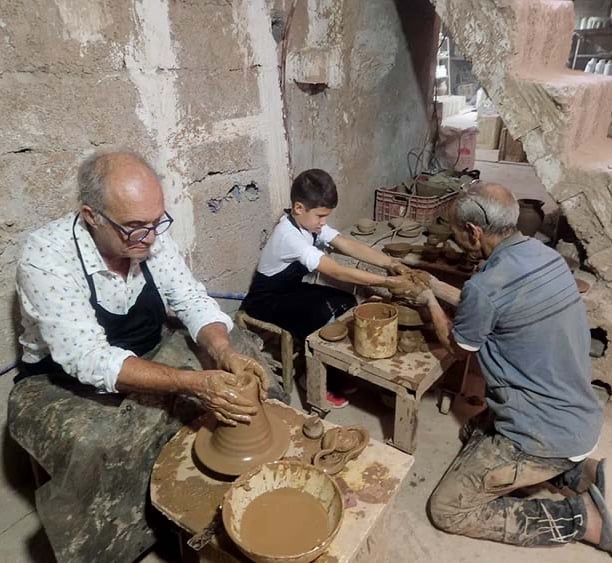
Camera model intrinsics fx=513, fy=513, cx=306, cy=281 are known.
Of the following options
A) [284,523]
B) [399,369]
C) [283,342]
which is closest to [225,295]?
[283,342]

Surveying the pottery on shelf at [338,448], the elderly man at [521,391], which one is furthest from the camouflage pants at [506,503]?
the pottery on shelf at [338,448]

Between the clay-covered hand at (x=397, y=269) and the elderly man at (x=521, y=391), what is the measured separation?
2.01ft

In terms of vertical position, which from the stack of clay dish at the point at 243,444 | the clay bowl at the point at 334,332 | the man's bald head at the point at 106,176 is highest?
the man's bald head at the point at 106,176

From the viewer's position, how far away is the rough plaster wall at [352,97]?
3273mm

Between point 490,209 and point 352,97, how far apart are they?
6.53 feet

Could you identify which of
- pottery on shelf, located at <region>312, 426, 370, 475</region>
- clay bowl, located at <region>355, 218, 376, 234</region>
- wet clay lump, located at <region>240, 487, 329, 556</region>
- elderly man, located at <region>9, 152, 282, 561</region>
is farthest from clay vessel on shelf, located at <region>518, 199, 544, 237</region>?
wet clay lump, located at <region>240, 487, 329, 556</region>

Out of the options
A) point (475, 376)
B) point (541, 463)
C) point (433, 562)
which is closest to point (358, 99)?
point (475, 376)

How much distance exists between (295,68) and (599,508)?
9.30 ft

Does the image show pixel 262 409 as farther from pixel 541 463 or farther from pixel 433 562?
pixel 541 463

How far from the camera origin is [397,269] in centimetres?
292

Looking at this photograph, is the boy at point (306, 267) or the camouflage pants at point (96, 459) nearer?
the camouflage pants at point (96, 459)

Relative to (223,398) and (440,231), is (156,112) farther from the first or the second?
(440,231)

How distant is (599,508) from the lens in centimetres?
221

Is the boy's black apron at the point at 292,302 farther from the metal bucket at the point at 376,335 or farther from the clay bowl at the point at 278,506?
the clay bowl at the point at 278,506
